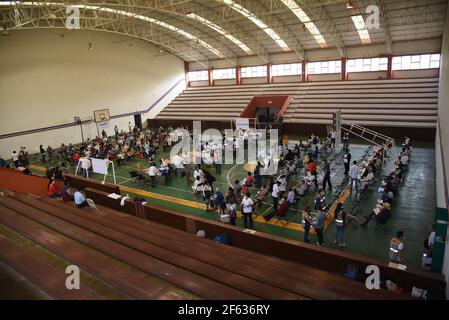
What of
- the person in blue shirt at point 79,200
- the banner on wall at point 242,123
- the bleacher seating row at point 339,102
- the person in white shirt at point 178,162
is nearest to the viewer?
the person in blue shirt at point 79,200

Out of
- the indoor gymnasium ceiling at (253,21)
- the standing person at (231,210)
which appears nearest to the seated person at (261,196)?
the standing person at (231,210)

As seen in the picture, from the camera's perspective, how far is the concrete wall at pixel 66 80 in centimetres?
2561

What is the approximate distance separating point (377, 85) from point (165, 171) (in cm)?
2435

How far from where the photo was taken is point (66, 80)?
96.6ft

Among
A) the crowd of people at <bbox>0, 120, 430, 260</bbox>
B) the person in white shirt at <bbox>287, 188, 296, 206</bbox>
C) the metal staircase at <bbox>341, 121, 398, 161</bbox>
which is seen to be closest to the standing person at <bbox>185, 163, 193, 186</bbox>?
the crowd of people at <bbox>0, 120, 430, 260</bbox>

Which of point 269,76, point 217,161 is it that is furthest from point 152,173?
point 269,76

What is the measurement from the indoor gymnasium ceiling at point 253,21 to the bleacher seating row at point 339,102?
155 inches

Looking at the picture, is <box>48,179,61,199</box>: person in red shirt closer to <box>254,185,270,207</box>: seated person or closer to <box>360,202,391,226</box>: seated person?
<box>254,185,270,207</box>: seated person

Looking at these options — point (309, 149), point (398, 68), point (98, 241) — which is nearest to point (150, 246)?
point (98, 241)

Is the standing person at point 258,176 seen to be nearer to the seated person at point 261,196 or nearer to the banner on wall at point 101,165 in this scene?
the seated person at point 261,196

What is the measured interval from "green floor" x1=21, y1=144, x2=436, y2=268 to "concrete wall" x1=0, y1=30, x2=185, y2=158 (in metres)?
12.7

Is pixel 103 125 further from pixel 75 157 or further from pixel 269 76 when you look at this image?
pixel 269 76

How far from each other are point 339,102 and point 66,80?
26566mm
